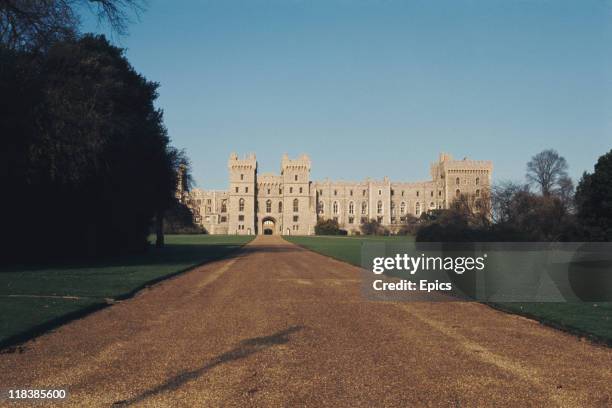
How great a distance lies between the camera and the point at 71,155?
1928 centimetres

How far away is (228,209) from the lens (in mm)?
115312

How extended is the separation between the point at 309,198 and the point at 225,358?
106120 millimetres

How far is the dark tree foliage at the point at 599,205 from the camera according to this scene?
29.6m

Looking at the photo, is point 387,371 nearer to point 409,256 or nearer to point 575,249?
point 409,256

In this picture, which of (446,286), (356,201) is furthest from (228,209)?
(446,286)

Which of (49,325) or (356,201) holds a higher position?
(356,201)

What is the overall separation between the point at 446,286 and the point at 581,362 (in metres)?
9.11

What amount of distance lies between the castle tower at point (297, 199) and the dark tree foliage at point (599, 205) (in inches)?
3194

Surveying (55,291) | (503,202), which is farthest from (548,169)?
(55,291)

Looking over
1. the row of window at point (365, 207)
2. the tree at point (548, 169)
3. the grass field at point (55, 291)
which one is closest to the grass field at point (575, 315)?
the grass field at point (55, 291)

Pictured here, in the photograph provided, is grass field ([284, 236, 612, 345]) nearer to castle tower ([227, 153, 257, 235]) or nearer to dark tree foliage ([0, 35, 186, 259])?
dark tree foliage ([0, 35, 186, 259])

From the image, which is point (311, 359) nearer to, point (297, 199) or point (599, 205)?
point (599, 205)

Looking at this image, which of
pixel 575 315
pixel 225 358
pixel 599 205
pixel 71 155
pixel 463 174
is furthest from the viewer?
pixel 463 174

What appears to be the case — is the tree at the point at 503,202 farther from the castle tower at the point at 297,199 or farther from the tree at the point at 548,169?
the castle tower at the point at 297,199
